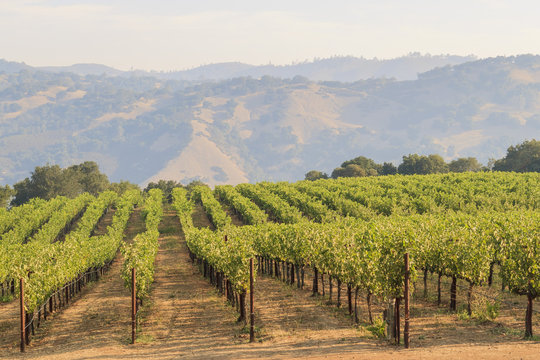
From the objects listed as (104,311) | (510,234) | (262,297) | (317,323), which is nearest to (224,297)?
(262,297)

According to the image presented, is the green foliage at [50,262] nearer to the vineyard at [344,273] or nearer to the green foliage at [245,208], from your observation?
the vineyard at [344,273]

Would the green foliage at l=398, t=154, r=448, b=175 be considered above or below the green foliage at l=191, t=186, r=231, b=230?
above

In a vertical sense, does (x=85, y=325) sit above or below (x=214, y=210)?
below

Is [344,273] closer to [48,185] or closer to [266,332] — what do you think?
[266,332]

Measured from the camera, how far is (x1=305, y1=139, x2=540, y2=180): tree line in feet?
383

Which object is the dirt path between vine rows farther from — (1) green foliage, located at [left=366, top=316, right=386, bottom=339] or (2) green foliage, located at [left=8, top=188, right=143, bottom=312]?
(1) green foliage, located at [left=366, top=316, right=386, bottom=339]

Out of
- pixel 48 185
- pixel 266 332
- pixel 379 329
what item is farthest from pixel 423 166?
pixel 379 329

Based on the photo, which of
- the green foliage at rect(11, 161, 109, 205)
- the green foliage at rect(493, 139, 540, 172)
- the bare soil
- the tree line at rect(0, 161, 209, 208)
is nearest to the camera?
→ the bare soil

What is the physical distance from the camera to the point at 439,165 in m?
138

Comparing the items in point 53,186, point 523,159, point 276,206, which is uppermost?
point 523,159

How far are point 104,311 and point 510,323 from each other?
83.0 ft

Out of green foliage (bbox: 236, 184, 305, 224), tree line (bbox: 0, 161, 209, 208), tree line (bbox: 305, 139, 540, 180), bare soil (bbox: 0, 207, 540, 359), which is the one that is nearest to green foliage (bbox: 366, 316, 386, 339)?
bare soil (bbox: 0, 207, 540, 359)

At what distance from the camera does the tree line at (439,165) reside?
11669 cm

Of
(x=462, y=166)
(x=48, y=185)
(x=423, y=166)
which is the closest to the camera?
(x=423, y=166)
